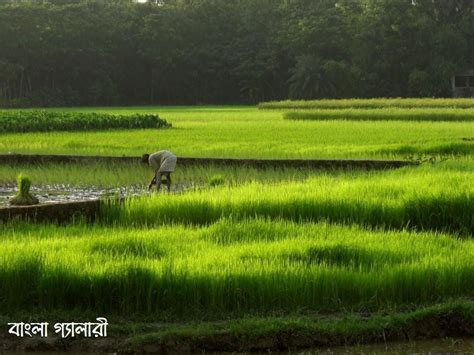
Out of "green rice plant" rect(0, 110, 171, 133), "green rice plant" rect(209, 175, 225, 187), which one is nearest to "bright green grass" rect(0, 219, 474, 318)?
"green rice plant" rect(209, 175, 225, 187)

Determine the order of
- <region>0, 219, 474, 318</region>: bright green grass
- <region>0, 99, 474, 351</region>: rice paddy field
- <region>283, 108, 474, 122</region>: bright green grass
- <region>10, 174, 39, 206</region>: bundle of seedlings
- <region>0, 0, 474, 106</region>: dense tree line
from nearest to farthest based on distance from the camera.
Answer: <region>0, 99, 474, 351</region>: rice paddy field, <region>0, 219, 474, 318</region>: bright green grass, <region>10, 174, 39, 206</region>: bundle of seedlings, <region>283, 108, 474, 122</region>: bright green grass, <region>0, 0, 474, 106</region>: dense tree line

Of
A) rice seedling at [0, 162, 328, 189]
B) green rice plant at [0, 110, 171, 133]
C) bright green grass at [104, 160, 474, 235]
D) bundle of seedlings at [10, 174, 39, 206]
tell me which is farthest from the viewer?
green rice plant at [0, 110, 171, 133]

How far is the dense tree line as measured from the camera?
179 feet

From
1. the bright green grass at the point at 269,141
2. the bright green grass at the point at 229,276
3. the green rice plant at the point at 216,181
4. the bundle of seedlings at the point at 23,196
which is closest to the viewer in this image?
the bright green grass at the point at 229,276

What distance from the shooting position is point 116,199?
9.34m

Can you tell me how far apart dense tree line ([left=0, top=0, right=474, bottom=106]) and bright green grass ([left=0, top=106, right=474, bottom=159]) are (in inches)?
1140

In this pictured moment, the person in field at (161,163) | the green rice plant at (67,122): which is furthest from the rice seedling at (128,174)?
the green rice plant at (67,122)

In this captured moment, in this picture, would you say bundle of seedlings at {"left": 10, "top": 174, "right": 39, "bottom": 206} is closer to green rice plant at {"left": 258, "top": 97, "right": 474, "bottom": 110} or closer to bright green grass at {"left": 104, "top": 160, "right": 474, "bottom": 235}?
bright green grass at {"left": 104, "top": 160, "right": 474, "bottom": 235}

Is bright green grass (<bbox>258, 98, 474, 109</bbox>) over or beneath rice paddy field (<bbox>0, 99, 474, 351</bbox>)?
beneath

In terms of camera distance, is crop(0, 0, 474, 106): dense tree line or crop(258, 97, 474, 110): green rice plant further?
crop(0, 0, 474, 106): dense tree line

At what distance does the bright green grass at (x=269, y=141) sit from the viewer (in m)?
17.0

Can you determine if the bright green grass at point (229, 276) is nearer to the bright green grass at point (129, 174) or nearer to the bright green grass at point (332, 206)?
the bright green grass at point (332, 206)

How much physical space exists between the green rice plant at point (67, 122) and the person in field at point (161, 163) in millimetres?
13762

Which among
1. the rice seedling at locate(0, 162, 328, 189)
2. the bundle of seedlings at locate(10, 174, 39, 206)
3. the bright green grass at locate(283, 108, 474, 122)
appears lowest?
the bright green grass at locate(283, 108, 474, 122)
